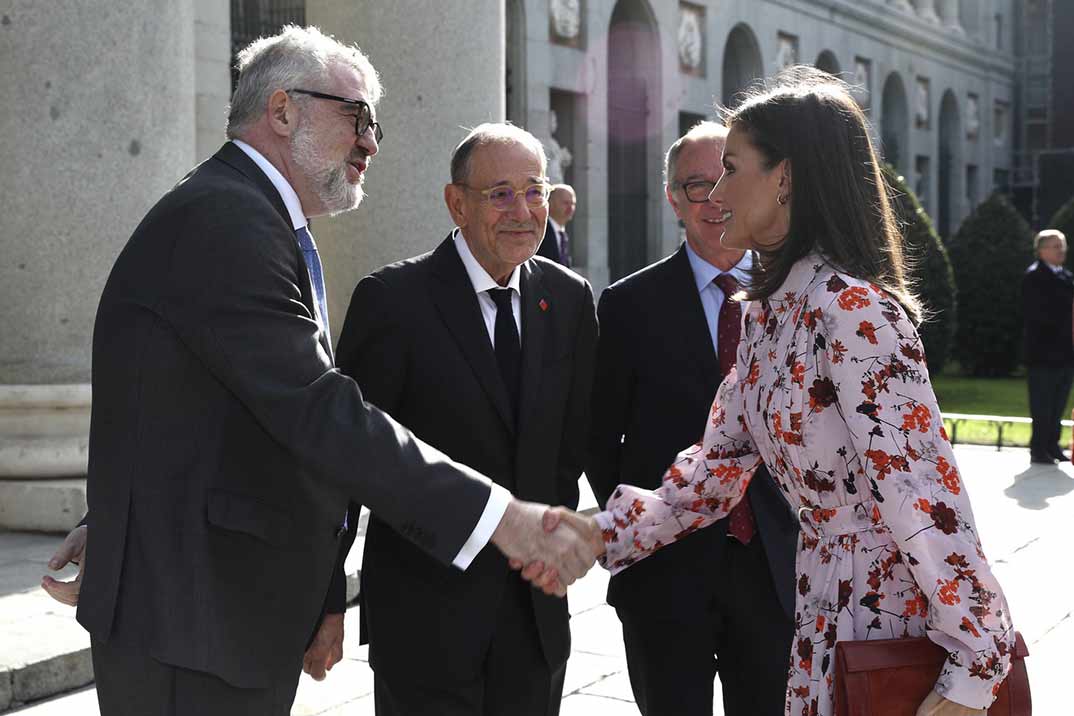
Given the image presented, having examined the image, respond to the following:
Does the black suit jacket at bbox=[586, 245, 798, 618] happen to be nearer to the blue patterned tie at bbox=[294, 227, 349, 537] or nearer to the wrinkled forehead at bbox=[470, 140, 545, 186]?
the wrinkled forehead at bbox=[470, 140, 545, 186]

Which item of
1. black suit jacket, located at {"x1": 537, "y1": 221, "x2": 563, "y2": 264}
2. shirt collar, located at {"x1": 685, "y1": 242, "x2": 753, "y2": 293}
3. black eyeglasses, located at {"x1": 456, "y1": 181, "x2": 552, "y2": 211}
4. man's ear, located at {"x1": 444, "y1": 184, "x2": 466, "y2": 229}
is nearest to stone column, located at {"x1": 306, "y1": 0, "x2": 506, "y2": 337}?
black suit jacket, located at {"x1": 537, "y1": 221, "x2": 563, "y2": 264}

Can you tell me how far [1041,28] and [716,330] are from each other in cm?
4733

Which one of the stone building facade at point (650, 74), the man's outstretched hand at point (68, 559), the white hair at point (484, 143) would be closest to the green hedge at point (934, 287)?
the stone building facade at point (650, 74)

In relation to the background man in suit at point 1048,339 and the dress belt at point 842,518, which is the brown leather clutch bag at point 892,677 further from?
the background man in suit at point 1048,339

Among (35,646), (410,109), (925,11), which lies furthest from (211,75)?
(925,11)

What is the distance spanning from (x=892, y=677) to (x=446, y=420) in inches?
53.6

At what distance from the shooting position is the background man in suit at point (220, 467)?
2.58 m

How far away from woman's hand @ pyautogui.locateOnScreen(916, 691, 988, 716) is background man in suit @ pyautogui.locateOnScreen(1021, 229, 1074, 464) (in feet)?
33.9

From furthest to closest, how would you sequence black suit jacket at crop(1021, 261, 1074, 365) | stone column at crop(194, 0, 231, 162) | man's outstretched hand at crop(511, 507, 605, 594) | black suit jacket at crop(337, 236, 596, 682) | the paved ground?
black suit jacket at crop(1021, 261, 1074, 365), stone column at crop(194, 0, 231, 162), the paved ground, black suit jacket at crop(337, 236, 596, 682), man's outstretched hand at crop(511, 507, 605, 594)

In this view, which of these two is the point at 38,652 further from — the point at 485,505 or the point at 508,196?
the point at 485,505

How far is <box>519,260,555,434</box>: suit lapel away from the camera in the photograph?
11.3 ft

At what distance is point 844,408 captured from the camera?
2516 mm

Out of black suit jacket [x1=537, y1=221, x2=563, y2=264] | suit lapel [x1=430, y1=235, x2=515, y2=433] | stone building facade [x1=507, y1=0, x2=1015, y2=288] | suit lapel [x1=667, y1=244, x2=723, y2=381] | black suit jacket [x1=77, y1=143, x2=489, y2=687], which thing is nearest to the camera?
black suit jacket [x1=77, y1=143, x2=489, y2=687]

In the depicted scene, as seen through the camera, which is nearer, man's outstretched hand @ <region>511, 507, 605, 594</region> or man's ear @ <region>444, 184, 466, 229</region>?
man's outstretched hand @ <region>511, 507, 605, 594</region>
